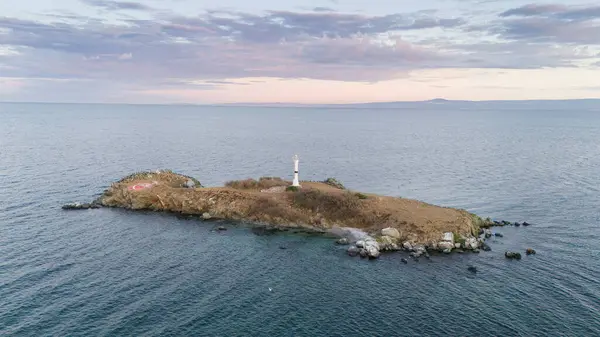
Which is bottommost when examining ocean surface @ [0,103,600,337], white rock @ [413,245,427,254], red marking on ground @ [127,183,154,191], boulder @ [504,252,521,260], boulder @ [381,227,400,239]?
ocean surface @ [0,103,600,337]

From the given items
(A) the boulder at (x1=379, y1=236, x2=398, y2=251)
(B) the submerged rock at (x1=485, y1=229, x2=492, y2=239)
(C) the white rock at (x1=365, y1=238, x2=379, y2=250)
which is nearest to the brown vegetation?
(B) the submerged rock at (x1=485, y1=229, x2=492, y2=239)

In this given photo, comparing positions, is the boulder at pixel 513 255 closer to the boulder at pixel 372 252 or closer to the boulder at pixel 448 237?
the boulder at pixel 448 237

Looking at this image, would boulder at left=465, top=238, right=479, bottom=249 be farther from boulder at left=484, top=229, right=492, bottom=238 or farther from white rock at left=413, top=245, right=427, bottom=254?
white rock at left=413, top=245, right=427, bottom=254

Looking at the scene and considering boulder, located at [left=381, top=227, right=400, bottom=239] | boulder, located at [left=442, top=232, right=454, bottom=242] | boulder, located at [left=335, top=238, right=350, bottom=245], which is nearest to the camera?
boulder, located at [left=442, top=232, right=454, bottom=242]

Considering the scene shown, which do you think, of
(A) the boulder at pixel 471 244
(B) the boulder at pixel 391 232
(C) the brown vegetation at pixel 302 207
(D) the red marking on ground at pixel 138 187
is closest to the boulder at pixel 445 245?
(C) the brown vegetation at pixel 302 207

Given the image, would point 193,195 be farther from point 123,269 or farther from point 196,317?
point 196,317

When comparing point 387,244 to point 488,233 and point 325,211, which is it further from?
point 488,233

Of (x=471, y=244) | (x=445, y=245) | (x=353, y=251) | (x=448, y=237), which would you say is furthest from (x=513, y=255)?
(x=353, y=251)

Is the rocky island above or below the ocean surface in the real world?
above

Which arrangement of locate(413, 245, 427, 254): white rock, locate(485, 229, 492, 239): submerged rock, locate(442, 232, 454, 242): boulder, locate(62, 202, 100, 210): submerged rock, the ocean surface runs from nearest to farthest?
the ocean surface < locate(413, 245, 427, 254): white rock < locate(442, 232, 454, 242): boulder < locate(485, 229, 492, 239): submerged rock < locate(62, 202, 100, 210): submerged rock
